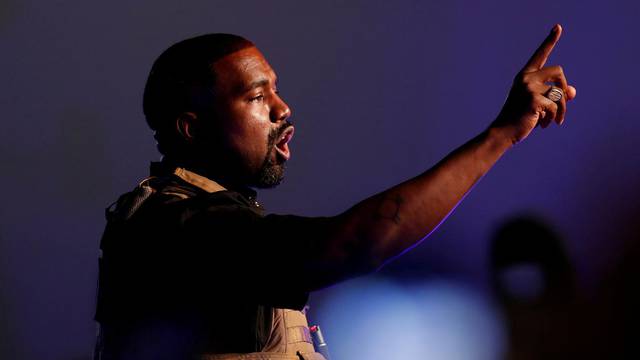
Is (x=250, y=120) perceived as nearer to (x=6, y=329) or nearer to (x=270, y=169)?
(x=270, y=169)

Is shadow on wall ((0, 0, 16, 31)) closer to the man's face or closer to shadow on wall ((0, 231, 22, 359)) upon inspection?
shadow on wall ((0, 231, 22, 359))

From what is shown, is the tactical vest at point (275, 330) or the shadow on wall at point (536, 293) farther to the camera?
the shadow on wall at point (536, 293)

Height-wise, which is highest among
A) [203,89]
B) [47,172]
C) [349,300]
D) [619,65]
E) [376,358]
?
[619,65]

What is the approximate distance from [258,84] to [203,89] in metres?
0.10

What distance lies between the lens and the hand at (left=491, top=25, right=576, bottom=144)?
1055 millimetres

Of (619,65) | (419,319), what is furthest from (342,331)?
(619,65)

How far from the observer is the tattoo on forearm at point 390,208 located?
0.97 m

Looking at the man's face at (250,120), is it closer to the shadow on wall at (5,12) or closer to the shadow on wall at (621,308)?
the shadow on wall at (5,12)

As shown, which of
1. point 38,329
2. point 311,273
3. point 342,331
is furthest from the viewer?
point 342,331

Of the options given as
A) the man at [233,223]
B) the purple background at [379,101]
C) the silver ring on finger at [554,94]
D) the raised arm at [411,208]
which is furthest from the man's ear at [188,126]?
the purple background at [379,101]

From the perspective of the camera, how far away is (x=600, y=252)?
9.98 feet

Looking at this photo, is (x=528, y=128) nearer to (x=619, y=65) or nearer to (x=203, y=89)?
(x=203, y=89)

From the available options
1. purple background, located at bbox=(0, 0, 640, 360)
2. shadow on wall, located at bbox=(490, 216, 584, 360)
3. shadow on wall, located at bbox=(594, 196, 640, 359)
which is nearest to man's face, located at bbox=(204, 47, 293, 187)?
purple background, located at bbox=(0, 0, 640, 360)

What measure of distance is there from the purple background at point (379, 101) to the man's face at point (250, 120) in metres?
1.47
